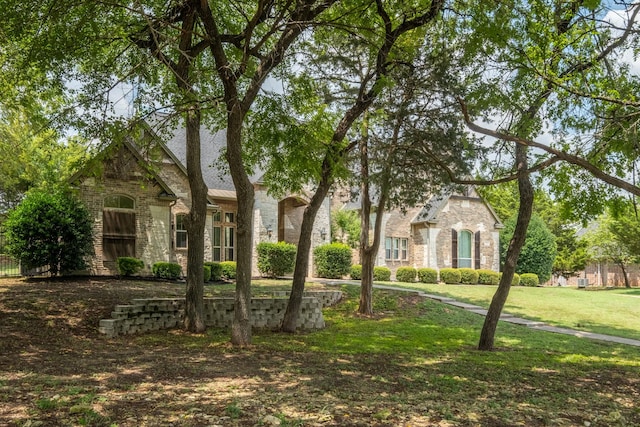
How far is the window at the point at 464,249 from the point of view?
30.7 m

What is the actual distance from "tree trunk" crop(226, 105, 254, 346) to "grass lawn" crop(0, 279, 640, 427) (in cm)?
47

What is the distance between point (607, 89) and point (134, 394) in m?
8.21

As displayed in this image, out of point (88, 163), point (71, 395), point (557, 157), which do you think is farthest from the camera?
point (88, 163)

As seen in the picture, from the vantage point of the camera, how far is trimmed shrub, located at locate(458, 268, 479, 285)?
27625mm

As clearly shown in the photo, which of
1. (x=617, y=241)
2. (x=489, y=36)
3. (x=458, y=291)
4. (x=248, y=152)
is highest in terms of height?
(x=489, y=36)

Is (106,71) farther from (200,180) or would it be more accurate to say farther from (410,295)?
(410,295)

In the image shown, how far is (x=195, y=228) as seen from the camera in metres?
10.8

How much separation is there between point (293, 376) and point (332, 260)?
17589 mm

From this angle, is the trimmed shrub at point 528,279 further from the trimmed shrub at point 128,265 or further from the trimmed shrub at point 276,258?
the trimmed shrub at point 128,265

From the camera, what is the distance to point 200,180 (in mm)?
10875

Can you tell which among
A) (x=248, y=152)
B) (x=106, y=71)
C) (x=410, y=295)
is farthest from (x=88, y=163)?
(x=410, y=295)

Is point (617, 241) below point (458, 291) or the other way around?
the other way around

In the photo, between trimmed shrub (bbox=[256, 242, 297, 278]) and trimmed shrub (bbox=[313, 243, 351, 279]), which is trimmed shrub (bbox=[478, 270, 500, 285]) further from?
trimmed shrub (bbox=[256, 242, 297, 278])

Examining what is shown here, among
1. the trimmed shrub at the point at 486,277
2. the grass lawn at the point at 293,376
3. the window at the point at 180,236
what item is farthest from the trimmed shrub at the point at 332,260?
the grass lawn at the point at 293,376
